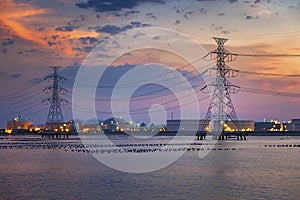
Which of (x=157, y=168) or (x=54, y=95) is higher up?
(x=54, y=95)

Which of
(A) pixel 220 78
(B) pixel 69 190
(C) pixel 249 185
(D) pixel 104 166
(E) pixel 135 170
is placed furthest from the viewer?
(A) pixel 220 78

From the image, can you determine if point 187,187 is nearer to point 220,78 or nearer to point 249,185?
point 249,185

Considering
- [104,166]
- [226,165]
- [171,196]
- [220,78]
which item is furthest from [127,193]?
[220,78]

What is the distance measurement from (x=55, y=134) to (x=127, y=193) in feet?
527

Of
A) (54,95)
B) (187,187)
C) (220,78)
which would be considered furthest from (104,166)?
(54,95)

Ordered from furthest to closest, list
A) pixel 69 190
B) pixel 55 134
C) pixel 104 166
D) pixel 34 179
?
pixel 55 134
pixel 104 166
pixel 34 179
pixel 69 190

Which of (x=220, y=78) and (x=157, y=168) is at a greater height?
(x=220, y=78)

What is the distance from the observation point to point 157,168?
179 ft

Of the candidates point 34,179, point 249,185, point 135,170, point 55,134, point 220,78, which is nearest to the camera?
point 249,185

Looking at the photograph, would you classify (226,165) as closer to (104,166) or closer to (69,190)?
(104,166)

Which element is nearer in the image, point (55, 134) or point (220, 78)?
point (220, 78)

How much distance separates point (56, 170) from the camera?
175 ft

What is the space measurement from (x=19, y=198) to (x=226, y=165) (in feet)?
102

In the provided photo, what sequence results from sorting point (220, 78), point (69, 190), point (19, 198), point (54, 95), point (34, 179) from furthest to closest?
1. point (54, 95)
2. point (220, 78)
3. point (34, 179)
4. point (69, 190)
5. point (19, 198)
